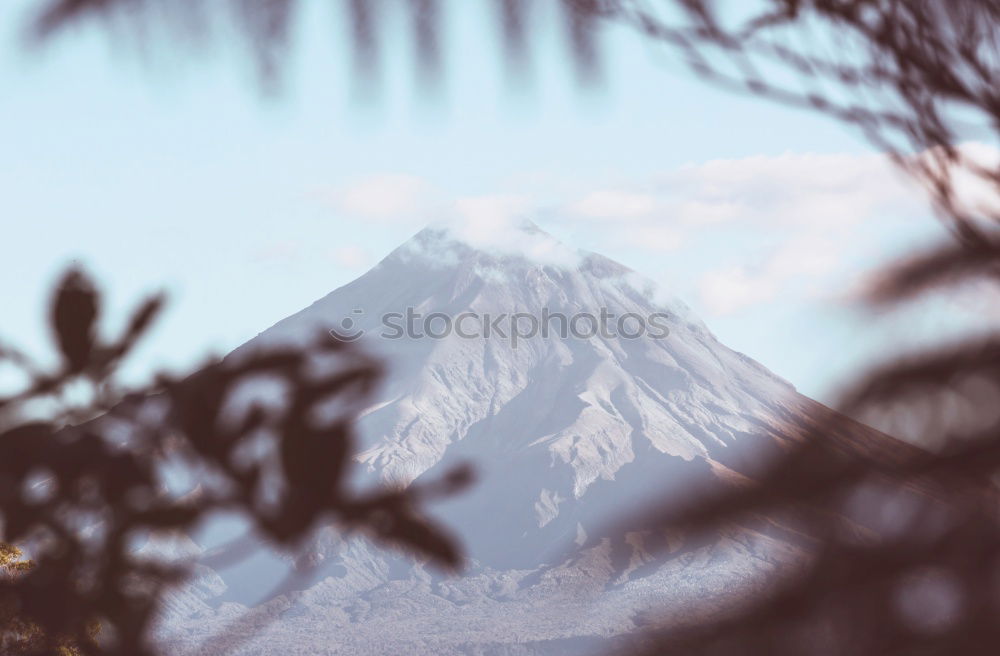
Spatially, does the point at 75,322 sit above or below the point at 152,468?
above

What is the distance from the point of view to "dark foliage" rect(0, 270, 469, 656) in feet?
2.66

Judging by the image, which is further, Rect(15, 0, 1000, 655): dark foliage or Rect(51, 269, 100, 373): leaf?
Rect(51, 269, 100, 373): leaf

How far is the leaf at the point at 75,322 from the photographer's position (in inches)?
38.8

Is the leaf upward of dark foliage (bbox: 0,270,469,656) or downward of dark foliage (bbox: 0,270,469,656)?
upward

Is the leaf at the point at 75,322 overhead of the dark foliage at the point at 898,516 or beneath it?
overhead

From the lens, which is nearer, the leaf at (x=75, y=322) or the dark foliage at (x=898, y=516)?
the dark foliage at (x=898, y=516)

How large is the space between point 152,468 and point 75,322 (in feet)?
0.59

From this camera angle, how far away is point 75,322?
3.26ft

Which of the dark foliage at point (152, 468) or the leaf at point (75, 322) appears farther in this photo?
the leaf at point (75, 322)

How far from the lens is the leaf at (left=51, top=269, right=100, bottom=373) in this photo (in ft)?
3.23

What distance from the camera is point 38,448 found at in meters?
0.93

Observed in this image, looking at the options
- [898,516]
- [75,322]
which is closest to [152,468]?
[75,322]

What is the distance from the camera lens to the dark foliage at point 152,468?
2.66 ft

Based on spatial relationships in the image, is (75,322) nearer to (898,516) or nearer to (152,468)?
(152,468)
